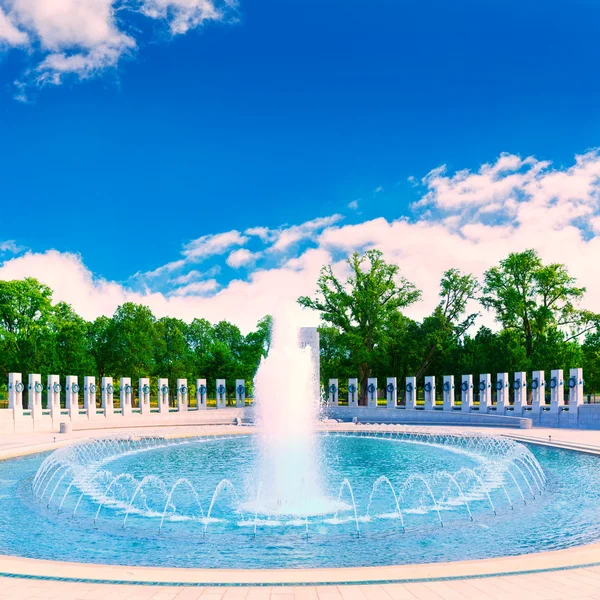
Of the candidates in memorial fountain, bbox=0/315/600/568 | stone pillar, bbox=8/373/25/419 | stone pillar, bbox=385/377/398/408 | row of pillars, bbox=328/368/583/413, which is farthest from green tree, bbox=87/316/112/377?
memorial fountain, bbox=0/315/600/568

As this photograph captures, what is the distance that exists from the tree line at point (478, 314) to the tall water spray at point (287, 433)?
87.3 feet

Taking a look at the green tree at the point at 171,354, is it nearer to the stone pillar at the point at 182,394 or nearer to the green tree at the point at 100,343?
the green tree at the point at 100,343

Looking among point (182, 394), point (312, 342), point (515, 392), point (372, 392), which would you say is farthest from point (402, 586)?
point (312, 342)

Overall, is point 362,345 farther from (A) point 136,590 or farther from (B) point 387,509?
(A) point 136,590

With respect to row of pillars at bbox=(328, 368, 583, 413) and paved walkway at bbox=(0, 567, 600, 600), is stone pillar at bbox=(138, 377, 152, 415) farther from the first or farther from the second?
paved walkway at bbox=(0, 567, 600, 600)

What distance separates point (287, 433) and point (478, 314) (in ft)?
115

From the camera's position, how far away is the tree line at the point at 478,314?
43.0 meters

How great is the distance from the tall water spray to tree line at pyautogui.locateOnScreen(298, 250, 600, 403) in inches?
1048

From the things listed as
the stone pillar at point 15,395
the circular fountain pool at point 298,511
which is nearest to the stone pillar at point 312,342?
the stone pillar at point 15,395

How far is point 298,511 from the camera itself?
1224cm

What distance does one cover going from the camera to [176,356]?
5106 centimetres

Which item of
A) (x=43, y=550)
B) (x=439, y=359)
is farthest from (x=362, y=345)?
(x=43, y=550)

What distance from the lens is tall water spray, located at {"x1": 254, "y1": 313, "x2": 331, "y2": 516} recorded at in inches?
531

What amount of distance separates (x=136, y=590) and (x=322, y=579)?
216 centimetres
